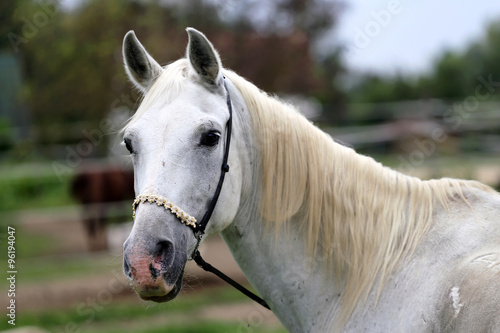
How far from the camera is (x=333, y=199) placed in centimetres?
261

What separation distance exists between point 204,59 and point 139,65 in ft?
1.36

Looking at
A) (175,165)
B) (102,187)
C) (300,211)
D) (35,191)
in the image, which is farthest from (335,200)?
(35,191)

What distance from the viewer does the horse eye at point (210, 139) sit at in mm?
2378

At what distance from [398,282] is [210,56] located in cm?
139

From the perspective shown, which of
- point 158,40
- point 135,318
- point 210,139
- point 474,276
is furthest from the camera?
point 158,40

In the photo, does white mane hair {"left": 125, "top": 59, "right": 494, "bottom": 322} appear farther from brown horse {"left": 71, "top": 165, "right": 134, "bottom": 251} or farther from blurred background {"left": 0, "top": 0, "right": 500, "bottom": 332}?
brown horse {"left": 71, "top": 165, "right": 134, "bottom": 251}

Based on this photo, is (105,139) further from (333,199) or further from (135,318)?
(333,199)

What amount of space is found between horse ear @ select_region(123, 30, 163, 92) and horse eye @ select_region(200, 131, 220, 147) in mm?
515

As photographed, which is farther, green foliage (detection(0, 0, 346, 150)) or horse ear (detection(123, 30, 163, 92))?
green foliage (detection(0, 0, 346, 150))

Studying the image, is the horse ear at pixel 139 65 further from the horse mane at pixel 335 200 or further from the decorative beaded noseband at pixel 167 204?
the decorative beaded noseband at pixel 167 204

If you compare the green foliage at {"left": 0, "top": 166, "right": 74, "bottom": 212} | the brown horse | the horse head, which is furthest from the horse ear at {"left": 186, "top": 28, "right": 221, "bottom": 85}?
the green foliage at {"left": 0, "top": 166, "right": 74, "bottom": 212}

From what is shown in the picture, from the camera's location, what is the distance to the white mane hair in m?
2.57

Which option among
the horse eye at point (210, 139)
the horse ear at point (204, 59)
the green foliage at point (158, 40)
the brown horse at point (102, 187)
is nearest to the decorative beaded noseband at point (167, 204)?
the horse eye at point (210, 139)

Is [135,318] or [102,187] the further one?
[102,187]
